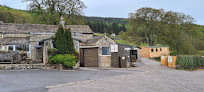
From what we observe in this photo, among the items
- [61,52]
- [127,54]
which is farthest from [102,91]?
[127,54]

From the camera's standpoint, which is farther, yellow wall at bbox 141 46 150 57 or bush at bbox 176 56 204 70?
yellow wall at bbox 141 46 150 57

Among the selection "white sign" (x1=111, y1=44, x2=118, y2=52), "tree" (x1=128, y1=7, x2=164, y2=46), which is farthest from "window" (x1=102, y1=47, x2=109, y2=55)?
"tree" (x1=128, y1=7, x2=164, y2=46)

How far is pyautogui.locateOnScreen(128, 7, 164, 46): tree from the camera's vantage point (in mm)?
48031

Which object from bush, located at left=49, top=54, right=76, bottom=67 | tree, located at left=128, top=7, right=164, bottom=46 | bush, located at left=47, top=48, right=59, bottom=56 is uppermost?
tree, located at left=128, top=7, right=164, bottom=46

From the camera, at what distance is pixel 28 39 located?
27.1 metres

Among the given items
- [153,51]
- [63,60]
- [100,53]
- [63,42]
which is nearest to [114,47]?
[100,53]

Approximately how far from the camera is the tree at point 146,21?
4803 centimetres

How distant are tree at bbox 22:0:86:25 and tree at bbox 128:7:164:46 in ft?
48.2

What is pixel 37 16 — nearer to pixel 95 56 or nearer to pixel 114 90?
pixel 95 56

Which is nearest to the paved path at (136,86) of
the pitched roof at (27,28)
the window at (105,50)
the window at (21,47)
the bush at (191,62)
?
the bush at (191,62)

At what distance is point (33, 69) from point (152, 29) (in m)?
39.9

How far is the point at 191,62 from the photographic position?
20141mm

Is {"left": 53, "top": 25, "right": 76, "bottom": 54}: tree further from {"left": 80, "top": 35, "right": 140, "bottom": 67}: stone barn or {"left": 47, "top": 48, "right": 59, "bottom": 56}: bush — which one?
{"left": 80, "top": 35, "right": 140, "bottom": 67}: stone barn

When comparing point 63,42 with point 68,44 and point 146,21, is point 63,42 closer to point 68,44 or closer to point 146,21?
point 68,44
